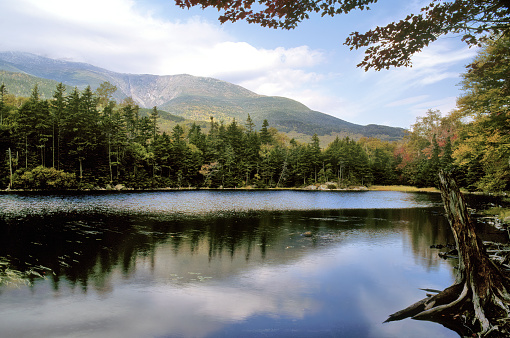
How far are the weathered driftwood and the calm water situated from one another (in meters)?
0.43

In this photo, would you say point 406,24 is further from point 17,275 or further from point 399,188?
point 399,188

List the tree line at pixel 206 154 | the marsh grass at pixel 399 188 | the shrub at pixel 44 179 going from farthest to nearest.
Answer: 1. the marsh grass at pixel 399 188
2. the shrub at pixel 44 179
3. the tree line at pixel 206 154

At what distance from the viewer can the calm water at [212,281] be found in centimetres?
696

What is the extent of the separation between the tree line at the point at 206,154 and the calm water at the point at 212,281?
9822 mm

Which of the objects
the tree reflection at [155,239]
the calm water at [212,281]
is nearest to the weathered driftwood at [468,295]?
the calm water at [212,281]

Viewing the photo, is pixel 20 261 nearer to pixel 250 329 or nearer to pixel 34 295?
pixel 34 295

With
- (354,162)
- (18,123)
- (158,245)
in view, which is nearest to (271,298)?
(158,245)

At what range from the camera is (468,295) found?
7047 millimetres

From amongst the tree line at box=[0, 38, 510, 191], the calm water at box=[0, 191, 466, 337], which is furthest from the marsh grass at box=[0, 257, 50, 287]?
the tree line at box=[0, 38, 510, 191]

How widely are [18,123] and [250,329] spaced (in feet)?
210

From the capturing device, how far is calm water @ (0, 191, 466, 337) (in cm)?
696

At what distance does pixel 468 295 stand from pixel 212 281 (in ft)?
23.8

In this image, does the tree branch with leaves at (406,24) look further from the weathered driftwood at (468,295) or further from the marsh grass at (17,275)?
the marsh grass at (17,275)

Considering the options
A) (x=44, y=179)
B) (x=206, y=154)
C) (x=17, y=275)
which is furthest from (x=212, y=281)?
(x=206, y=154)
